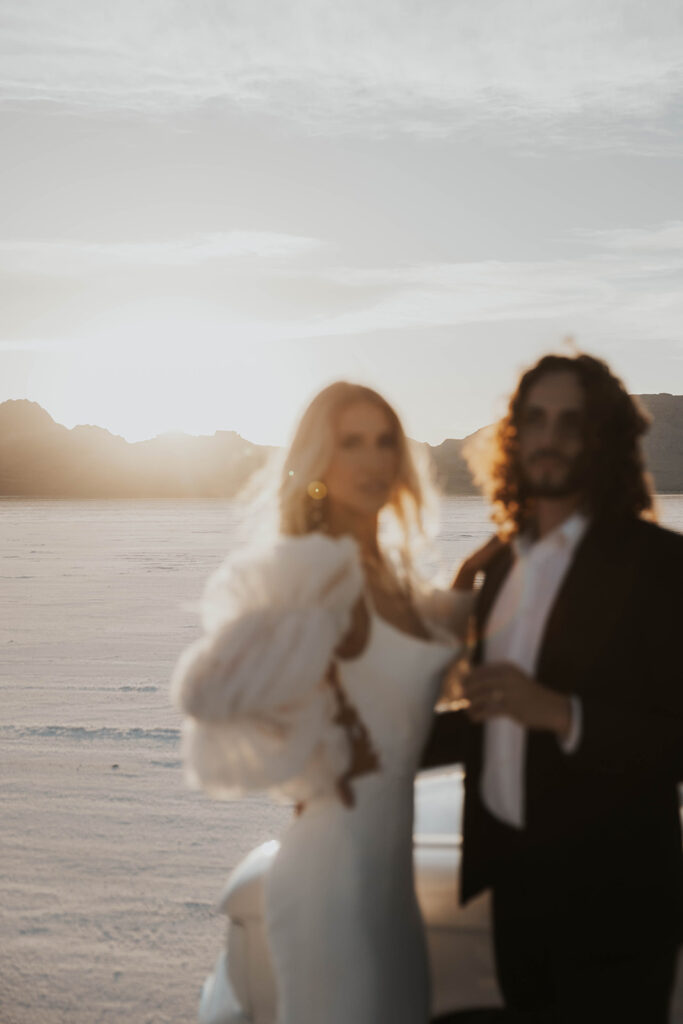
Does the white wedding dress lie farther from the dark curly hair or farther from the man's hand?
the dark curly hair

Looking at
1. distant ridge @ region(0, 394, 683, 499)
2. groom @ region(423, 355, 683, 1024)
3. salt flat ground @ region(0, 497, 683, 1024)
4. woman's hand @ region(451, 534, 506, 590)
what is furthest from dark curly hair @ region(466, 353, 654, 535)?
distant ridge @ region(0, 394, 683, 499)

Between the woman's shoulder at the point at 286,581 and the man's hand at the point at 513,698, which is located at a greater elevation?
the woman's shoulder at the point at 286,581

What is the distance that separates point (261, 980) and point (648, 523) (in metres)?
1.40

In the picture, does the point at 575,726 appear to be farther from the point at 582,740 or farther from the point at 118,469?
the point at 118,469

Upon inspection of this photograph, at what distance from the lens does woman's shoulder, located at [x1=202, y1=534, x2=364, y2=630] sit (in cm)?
230

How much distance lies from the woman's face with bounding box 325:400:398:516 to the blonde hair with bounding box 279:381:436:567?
0.07 feet

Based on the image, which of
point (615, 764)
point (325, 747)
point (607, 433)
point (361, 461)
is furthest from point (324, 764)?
Result: point (607, 433)

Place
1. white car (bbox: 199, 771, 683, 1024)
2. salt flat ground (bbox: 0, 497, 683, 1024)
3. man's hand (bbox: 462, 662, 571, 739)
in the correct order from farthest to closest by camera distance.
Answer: salt flat ground (bbox: 0, 497, 683, 1024) → white car (bbox: 199, 771, 683, 1024) → man's hand (bbox: 462, 662, 571, 739)

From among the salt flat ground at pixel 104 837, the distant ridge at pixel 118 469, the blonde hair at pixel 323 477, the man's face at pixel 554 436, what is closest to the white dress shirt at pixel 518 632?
the man's face at pixel 554 436

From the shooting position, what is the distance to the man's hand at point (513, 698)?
221 centimetres

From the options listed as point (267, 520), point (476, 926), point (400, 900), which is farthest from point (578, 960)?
point (267, 520)

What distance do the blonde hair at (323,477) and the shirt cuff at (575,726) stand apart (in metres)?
0.60

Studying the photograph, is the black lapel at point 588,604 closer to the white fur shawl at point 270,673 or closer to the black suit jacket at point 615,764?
the black suit jacket at point 615,764

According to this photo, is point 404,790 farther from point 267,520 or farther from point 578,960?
point 267,520
